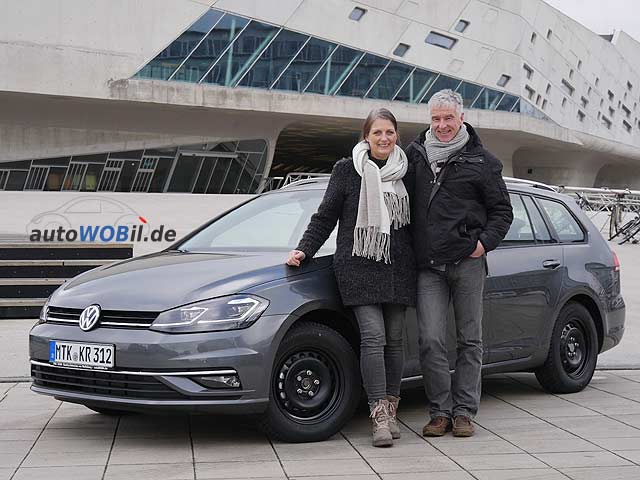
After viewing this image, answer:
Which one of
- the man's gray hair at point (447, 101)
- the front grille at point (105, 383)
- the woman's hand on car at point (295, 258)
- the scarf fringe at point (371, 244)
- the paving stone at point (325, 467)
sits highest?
the man's gray hair at point (447, 101)

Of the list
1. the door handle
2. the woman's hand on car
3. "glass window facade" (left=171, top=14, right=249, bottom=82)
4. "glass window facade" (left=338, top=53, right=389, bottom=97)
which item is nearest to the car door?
the door handle

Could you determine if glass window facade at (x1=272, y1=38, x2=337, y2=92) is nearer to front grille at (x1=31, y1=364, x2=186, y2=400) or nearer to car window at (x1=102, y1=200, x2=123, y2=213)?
car window at (x1=102, y1=200, x2=123, y2=213)

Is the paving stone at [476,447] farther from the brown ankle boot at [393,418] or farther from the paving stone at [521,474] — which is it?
the paving stone at [521,474]

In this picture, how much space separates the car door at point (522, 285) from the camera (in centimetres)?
675

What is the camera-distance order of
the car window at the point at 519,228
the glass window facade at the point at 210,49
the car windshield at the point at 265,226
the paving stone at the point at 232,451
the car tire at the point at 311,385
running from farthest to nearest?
the glass window facade at the point at 210,49 < the car window at the point at 519,228 < the car windshield at the point at 265,226 < the car tire at the point at 311,385 < the paving stone at the point at 232,451

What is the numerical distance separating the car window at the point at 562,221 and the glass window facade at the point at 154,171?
3201 cm

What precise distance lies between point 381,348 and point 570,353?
235 centimetres

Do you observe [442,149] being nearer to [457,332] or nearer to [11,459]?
[457,332]

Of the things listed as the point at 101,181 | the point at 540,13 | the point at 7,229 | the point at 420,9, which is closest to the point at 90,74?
the point at 101,181

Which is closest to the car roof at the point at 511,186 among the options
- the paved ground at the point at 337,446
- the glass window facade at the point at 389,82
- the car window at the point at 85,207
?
the paved ground at the point at 337,446

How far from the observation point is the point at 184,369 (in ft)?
17.3

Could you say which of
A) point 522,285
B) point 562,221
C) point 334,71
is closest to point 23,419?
point 522,285

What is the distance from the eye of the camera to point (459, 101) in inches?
236

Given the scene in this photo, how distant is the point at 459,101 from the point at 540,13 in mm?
46966
